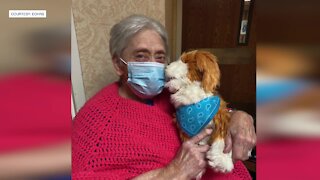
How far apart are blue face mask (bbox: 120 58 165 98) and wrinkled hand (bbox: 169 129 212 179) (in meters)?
0.21

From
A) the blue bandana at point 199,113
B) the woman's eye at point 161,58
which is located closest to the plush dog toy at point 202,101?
the blue bandana at point 199,113

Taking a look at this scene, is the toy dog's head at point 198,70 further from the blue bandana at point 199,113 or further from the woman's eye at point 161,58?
the woman's eye at point 161,58

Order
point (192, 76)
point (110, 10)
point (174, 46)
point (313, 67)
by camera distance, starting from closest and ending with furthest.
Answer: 1. point (313, 67)
2. point (192, 76)
3. point (110, 10)
4. point (174, 46)

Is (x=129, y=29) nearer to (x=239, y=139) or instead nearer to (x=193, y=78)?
(x=193, y=78)

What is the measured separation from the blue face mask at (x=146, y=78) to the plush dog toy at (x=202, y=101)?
8cm

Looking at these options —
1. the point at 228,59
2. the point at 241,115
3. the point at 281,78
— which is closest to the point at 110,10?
the point at 241,115

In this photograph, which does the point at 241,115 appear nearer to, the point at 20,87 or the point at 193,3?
the point at 20,87

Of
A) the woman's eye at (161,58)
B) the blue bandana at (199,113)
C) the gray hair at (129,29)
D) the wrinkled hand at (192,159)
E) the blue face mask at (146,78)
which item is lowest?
the wrinkled hand at (192,159)

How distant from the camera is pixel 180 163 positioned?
39.4 inches

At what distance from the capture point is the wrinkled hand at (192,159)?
100 cm

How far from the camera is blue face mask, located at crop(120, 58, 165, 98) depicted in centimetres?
110

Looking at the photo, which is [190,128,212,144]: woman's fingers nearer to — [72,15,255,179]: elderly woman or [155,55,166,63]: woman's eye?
[72,15,255,179]: elderly woman

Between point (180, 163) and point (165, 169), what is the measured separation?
47 mm

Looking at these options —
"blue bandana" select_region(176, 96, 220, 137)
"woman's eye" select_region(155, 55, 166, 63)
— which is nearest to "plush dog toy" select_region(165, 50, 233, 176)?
"blue bandana" select_region(176, 96, 220, 137)
